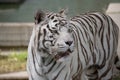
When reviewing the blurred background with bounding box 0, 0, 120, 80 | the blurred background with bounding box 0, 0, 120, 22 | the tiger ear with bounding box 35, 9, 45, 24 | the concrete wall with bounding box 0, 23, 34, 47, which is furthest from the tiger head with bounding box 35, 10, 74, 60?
the blurred background with bounding box 0, 0, 120, 22

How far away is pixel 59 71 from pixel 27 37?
13.6ft

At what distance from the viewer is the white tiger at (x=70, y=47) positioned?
4.30 metres

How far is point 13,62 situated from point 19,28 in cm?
148

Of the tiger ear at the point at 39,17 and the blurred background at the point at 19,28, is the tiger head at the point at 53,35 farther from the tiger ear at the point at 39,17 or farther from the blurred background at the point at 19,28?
the blurred background at the point at 19,28

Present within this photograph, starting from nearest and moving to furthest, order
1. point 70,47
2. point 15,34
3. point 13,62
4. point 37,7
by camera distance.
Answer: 1. point 70,47
2. point 13,62
3. point 15,34
4. point 37,7

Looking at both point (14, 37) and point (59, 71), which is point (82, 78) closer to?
point (59, 71)

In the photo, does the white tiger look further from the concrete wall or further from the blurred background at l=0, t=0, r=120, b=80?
the concrete wall

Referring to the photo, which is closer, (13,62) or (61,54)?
(61,54)

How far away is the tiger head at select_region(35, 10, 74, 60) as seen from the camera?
423cm

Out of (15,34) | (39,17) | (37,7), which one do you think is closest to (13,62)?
(15,34)

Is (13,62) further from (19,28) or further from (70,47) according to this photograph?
Answer: (70,47)

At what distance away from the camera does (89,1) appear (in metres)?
14.1

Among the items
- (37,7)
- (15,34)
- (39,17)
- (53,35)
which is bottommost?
(53,35)

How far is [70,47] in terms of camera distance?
13.9 feet
